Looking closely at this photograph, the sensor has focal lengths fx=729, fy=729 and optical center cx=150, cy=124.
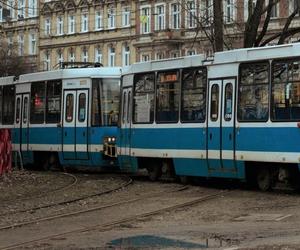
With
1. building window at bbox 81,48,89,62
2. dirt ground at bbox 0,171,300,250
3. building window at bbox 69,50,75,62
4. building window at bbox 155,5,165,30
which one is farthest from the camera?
building window at bbox 69,50,75,62

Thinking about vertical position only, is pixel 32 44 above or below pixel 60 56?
above

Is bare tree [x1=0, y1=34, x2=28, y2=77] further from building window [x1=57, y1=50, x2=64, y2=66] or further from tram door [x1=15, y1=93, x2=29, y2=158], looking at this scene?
tram door [x1=15, y1=93, x2=29, y2=158]

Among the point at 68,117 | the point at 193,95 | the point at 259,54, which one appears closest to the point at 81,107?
the point at 68,117

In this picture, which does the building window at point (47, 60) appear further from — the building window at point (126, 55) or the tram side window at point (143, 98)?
the tram side window at point (143, 98)

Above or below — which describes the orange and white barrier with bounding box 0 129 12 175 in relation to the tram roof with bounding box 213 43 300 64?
below

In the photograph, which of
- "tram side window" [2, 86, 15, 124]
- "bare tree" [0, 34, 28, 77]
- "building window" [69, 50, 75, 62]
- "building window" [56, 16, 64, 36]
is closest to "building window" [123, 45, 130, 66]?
"building window" [69, 50, 75, 62]

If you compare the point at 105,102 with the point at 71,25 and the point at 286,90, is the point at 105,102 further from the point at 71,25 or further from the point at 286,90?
the point at 71,25

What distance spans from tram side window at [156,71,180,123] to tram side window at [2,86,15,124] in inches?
354

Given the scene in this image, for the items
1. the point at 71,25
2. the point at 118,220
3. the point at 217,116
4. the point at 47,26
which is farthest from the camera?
the point at 47,26

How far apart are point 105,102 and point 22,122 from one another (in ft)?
14.7

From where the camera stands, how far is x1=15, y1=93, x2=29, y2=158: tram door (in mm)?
25125

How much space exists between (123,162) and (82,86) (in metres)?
3.45

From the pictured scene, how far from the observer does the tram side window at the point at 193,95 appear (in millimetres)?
17266

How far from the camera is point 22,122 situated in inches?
998
